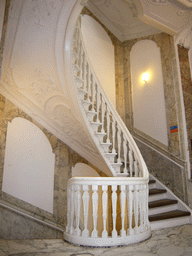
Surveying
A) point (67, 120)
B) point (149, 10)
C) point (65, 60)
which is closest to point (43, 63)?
point (65, 60)

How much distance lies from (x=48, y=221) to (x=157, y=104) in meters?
3.48

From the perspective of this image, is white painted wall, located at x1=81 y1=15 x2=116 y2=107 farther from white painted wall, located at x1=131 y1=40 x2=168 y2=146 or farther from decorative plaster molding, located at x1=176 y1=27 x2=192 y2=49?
decorative plaster molding, located at x1=176 y1=27 x2=192 y2=49

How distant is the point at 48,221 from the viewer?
407 cm

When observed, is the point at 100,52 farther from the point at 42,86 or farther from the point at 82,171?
the point at 82,171

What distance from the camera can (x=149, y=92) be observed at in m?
5.41

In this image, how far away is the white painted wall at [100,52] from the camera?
5.27 m

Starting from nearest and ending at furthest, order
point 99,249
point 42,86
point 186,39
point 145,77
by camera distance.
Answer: point 99,249, point 42,86, point 186,39, point 145,77

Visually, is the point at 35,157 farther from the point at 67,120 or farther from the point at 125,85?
the point at 125,85

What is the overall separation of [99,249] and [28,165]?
7.15ft

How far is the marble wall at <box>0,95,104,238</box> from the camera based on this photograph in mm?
3779

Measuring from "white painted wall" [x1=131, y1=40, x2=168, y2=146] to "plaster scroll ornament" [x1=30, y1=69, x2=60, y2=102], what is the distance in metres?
2.57

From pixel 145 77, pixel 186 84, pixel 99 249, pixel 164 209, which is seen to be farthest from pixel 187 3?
pixel 99 249

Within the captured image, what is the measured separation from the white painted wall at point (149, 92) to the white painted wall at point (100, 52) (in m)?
0.59

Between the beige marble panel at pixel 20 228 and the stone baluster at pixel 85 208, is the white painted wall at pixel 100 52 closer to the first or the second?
the beige marble panel at pixel 20 228
